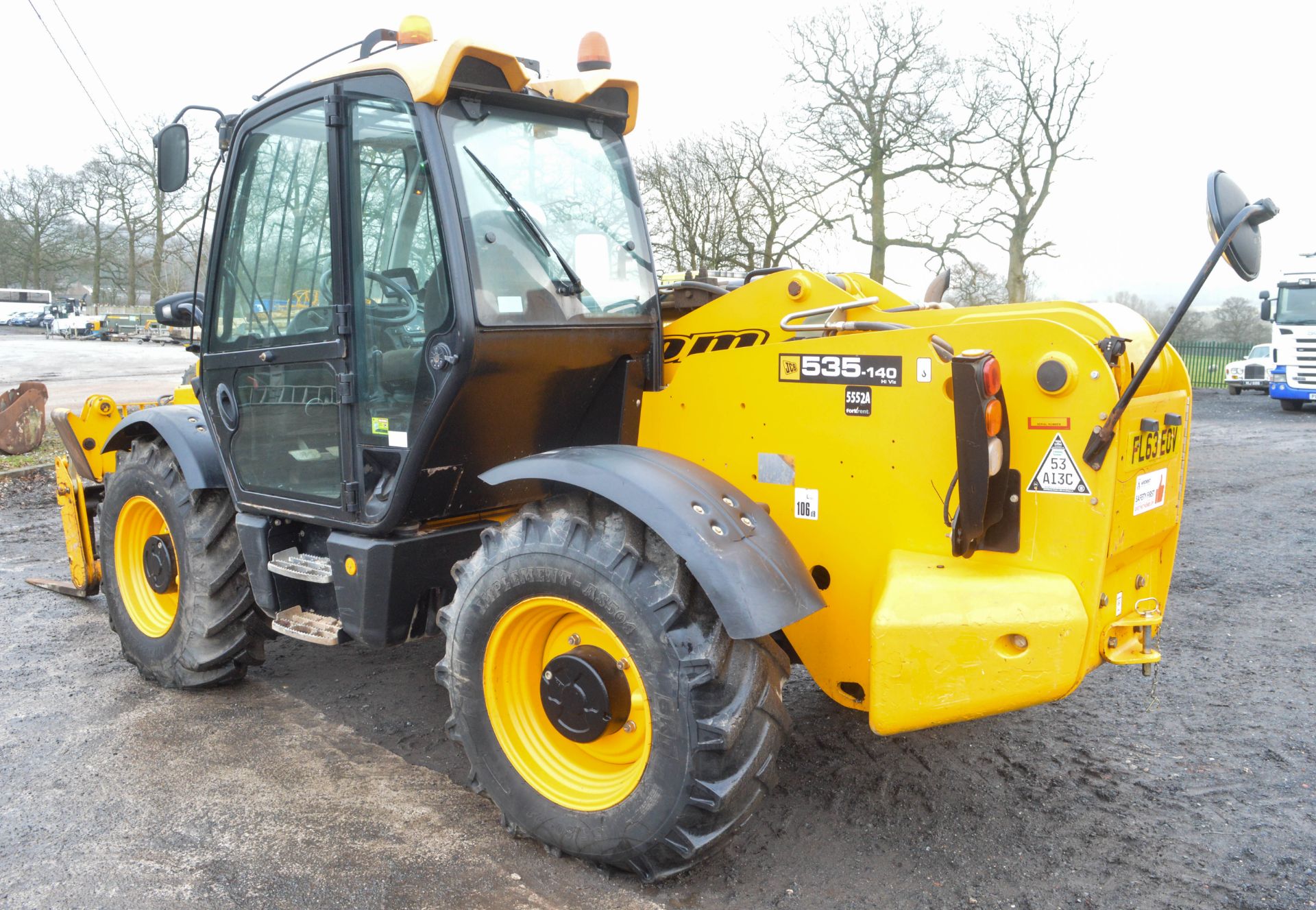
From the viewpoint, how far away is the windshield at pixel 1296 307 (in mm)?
19500

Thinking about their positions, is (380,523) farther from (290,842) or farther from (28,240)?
(28,240)

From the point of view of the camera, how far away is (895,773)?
12.1ft

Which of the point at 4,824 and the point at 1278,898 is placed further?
the point at 4,824

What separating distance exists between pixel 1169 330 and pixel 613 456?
60.9 inches

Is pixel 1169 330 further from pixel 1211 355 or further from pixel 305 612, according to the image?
pixel 1211 355

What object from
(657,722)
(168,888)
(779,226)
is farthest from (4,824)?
(779,226)

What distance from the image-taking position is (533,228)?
10.9ft

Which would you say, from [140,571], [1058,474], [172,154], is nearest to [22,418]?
[140,571]

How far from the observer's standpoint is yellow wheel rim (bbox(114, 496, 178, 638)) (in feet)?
15.4

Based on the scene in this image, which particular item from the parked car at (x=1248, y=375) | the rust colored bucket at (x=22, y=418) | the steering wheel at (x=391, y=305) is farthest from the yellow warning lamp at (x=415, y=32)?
the parked car at (x=1248, y=375)

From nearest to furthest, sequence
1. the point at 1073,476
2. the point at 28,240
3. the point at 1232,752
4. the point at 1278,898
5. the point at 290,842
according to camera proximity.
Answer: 1. the point at 1073,476
2. the point at 1278,898
3. the point at 290,842
4. the point at 1232,752
5. the point at 28,240

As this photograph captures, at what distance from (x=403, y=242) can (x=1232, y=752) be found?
12.0ft

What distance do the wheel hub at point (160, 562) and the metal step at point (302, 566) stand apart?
0.85 meters

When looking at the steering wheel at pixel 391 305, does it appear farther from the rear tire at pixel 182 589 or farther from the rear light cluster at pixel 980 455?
the rear light cluster at pixel 980 455
